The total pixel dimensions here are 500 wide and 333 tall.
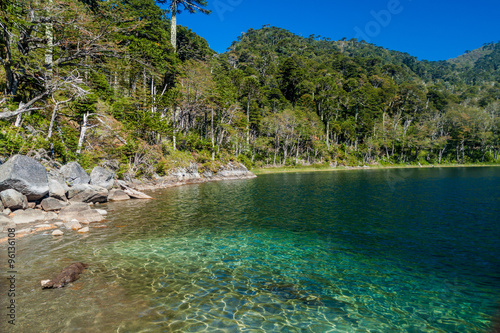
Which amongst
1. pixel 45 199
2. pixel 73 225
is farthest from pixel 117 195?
pixel 73 225

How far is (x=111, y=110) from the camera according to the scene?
102 feet

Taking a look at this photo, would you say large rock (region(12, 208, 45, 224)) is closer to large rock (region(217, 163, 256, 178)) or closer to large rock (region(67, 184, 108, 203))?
large rock (region(67, 184, 108, 203))

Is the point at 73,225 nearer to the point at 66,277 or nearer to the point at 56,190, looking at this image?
the point at 56,190

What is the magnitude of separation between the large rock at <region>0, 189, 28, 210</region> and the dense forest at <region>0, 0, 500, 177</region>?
577 cm

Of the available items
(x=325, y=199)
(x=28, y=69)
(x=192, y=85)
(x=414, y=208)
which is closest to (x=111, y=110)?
(x=28, y=69)

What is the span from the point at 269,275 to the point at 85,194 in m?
17.4

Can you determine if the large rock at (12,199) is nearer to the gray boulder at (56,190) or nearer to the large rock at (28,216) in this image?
the large rock at (28,216)

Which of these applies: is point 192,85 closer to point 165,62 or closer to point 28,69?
point 165,62

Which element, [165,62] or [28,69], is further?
[165,62]

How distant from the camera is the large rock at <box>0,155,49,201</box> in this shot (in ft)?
45.5

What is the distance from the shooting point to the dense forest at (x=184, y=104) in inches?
739

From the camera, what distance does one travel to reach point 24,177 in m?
14.3

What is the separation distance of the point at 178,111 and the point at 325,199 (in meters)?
35.8

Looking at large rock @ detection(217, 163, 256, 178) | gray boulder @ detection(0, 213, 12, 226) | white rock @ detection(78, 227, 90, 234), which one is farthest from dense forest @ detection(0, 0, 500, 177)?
white rock @ detection(78, 227, 90, 234)
